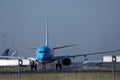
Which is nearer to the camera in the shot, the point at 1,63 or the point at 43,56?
the point at 1,63

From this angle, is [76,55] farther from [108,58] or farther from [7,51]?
[7,51]

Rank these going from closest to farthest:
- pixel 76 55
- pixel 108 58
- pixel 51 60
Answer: pixel 108 58, pixel 51 60, pixel 76 55

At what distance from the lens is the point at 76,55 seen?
73938mm

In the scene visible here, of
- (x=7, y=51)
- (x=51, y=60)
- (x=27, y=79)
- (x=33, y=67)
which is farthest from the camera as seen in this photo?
(x=7, y=51)

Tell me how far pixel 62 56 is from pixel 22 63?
50938 mm

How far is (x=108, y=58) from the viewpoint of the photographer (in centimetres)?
2061

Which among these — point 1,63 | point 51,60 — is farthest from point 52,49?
point 1,63

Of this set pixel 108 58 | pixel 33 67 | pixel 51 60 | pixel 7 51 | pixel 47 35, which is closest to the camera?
pixel 108 58

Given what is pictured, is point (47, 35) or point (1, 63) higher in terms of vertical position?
point (47, 35)

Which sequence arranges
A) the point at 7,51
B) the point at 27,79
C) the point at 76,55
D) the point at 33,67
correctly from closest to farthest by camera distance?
the point at 27,79
the point at 33,67
the point at 76,55
the point at 7,51

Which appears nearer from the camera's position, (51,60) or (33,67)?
(33,67)

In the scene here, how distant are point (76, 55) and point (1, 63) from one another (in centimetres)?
5270

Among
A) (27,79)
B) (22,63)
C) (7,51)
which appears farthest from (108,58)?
(7,51)

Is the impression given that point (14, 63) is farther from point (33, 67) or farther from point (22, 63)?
point (33, 67)
